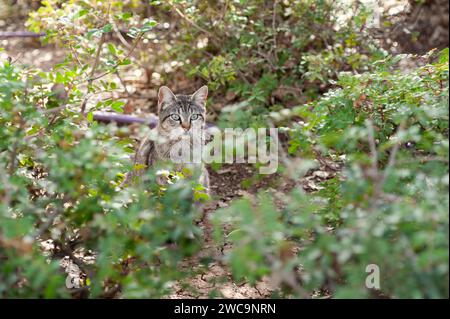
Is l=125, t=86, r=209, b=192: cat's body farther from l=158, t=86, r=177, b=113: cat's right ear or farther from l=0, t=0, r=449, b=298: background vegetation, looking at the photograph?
l=0, t=0, r=449, b=298: background vegetation

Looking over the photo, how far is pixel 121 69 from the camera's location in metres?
6.41

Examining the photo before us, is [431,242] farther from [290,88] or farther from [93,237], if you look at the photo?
[290,88]

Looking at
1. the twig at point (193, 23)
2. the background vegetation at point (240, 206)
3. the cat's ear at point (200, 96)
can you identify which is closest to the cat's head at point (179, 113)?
the cat's ear at point (200, 96)

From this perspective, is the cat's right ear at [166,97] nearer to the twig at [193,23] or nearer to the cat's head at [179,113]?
the cat's head at [179,113]

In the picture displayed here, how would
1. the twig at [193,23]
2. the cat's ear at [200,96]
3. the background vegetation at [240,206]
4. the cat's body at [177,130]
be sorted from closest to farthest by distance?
the background vegetation at [240,206] → the cat's body at [177,130] → the cat's ear at [200,96] → the twig at [193,23]

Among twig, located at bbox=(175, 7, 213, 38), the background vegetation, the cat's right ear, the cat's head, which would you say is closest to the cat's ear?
the cat's head

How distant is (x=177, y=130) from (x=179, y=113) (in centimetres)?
14

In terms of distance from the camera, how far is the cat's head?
429cm

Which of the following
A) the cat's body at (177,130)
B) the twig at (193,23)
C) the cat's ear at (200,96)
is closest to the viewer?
the cat's body at (177,130)

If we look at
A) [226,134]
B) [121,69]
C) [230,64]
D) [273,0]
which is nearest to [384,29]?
[273,0]

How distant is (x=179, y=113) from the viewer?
170 inches

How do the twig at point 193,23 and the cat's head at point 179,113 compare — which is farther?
the twig at point 193,23

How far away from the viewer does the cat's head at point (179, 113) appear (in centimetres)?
429
